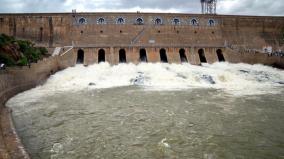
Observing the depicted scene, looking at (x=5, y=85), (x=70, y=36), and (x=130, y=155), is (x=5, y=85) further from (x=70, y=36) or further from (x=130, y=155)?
(x=70, y=36)

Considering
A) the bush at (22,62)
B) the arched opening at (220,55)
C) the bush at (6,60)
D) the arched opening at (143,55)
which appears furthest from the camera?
the arched opening at (220,55)

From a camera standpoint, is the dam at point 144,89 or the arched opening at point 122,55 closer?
the dam at point 144,89

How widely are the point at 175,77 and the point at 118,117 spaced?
972 centimetres

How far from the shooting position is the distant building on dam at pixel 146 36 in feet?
80.3

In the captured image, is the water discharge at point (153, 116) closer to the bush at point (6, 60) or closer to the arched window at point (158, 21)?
the bush at point (6, 60)

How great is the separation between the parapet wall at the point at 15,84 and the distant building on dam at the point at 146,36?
308cm

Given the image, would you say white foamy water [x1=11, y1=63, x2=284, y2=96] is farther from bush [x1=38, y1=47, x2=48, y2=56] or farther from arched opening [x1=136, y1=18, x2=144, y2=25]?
arched opening [x1=136, y1=18, x2=144, y2=25]

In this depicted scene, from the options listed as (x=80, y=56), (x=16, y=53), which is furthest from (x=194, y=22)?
(x=16, y=53)

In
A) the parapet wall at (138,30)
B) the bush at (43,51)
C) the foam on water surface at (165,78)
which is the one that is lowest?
the foam on water surface at (165,78)

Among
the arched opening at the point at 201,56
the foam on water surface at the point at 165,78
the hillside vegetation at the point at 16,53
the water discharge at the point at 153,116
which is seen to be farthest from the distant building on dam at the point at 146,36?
the water discharge at the point at 153,116

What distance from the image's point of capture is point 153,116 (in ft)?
34.4

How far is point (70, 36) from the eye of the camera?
25.6m

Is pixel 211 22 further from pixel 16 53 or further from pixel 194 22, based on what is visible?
pixel 16 53

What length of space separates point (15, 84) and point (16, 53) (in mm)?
4417
